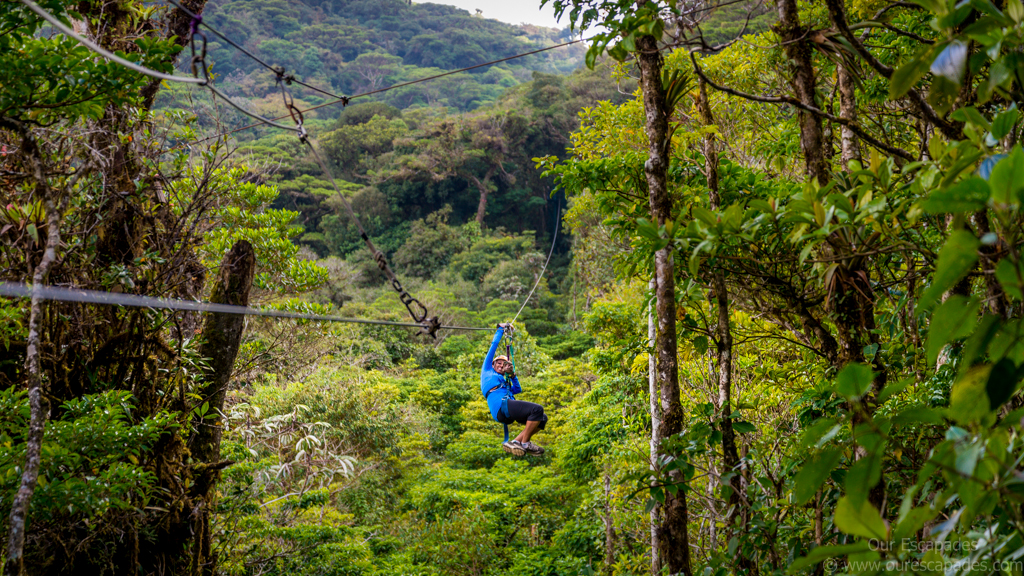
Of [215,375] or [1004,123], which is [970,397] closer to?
[1004,123]

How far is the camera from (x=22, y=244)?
225 cm

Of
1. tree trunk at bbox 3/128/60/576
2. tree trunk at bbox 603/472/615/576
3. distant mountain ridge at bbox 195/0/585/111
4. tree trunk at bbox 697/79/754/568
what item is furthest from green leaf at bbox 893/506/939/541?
distant mountain ridge at bbox 195/0/585/111

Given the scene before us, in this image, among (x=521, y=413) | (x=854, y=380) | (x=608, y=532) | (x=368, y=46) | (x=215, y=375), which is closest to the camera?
(x=854, y=380)

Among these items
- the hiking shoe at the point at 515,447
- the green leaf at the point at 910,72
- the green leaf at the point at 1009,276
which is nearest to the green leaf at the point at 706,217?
the green leaf at the point at 910,72

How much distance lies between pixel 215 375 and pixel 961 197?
3.37m

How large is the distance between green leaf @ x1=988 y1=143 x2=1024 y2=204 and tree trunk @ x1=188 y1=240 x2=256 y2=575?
128 inches

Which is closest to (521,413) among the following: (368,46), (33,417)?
(33,417)

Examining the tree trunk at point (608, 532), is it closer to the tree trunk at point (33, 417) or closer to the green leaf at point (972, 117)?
the tree trunk at point (33, 417)

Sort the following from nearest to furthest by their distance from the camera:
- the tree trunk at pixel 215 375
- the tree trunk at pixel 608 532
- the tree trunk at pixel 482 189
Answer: the tree trunk at pixel 215 375 → the tree trunk at pixel 608 532 → the tree trunk at pixel 482 189

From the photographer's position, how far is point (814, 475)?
0.59 m

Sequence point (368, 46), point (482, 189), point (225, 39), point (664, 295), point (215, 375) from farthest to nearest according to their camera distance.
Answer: point (368, 46), point (482, 189), point (215, 375), point (225, 39), point (664, 295)

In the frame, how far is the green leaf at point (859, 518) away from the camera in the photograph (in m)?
0.53

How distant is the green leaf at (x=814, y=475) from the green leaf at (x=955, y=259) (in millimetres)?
185

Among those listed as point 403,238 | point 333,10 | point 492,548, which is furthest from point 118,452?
point 333,10
